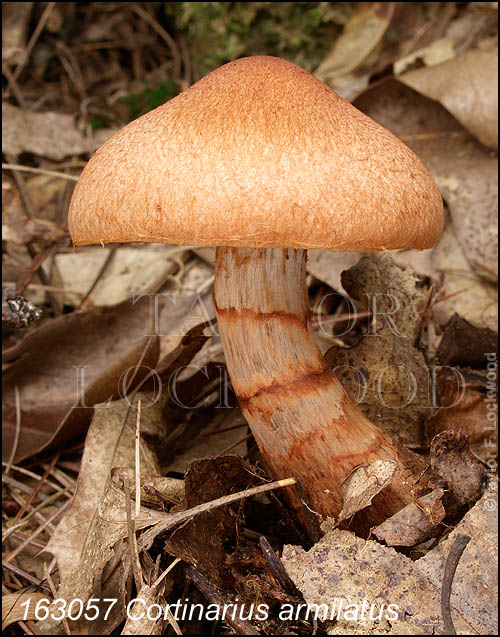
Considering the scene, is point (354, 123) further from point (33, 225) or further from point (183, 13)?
point (183, 13)

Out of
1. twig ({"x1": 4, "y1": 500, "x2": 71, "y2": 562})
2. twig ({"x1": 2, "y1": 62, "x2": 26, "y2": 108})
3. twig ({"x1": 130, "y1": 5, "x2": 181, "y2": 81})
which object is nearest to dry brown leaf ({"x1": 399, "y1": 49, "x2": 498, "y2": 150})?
twig ({"x1": 130, "y1": 5, "x2": 181, "y2": 81})

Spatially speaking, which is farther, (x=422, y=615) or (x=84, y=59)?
(x=84, y=59)

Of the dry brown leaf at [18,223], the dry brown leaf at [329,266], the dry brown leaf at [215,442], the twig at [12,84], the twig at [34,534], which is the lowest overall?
the twig at [34,534]

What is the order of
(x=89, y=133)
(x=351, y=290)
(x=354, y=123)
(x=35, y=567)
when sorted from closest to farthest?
(x=354, y=123) < (x=35, y=567) < (x=351, y=290) < (x=89, y=133)

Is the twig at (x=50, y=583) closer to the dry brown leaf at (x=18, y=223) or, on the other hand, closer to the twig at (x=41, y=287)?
the twig at (x=41, y=287)

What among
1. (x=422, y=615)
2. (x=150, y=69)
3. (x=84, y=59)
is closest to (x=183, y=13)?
(x=150, y=69)

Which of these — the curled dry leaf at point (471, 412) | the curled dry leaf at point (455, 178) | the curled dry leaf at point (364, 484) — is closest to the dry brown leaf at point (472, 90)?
the curled dry leaf at point (455, 178)
